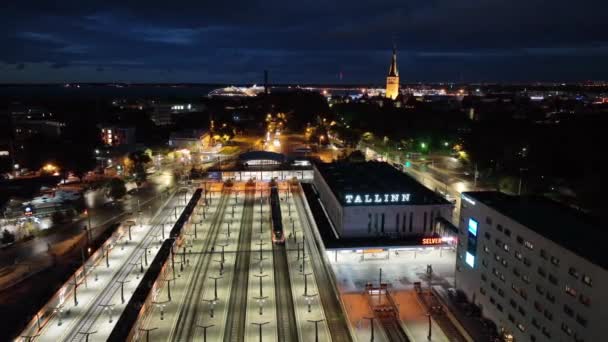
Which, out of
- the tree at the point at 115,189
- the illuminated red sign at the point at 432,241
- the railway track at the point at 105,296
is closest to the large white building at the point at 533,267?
the illuminated red sign at the point at 432,241

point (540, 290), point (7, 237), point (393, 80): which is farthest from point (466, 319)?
point (393, 80)

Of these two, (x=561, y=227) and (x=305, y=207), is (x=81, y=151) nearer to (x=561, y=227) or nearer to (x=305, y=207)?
(x=305, y=207)

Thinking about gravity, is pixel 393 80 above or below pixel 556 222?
above

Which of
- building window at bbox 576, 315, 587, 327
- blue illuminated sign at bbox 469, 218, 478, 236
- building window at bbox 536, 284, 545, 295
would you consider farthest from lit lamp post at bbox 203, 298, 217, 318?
building window at bbox 576, 315, 587, 327

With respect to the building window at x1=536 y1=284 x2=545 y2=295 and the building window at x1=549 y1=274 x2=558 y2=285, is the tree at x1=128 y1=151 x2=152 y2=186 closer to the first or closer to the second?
the building window at x1=536 y1=284 x2=545 y2=295

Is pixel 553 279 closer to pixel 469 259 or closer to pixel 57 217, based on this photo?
pixel 469 259

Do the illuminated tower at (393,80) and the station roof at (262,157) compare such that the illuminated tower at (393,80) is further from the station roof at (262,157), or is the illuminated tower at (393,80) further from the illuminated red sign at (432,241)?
the illuminated red sign at (432,241)
